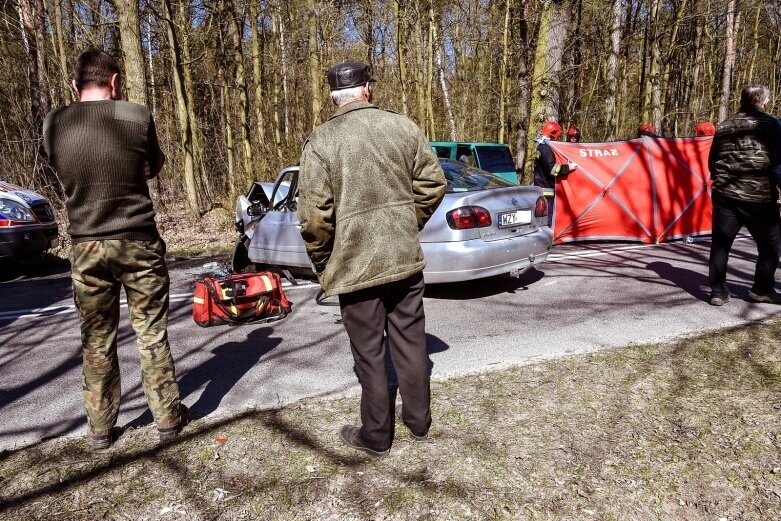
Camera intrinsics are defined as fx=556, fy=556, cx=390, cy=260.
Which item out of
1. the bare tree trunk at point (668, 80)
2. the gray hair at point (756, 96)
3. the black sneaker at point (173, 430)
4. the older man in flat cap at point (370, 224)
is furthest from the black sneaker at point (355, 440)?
the bare tree trunk at point (668, 80)

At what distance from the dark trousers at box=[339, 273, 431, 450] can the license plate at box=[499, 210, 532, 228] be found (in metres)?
3.29

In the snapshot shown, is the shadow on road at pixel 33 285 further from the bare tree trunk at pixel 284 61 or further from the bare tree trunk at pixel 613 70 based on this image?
the bare tree trunk at pixel 613 70

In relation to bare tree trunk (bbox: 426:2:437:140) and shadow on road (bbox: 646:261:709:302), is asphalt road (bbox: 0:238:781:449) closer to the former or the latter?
shadow on road (bbox: 646:261:709:302)

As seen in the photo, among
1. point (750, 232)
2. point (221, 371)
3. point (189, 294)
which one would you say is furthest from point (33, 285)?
point (750, 232)

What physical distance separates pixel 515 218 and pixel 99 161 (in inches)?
171

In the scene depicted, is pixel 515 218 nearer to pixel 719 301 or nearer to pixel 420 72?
pixel 719 301

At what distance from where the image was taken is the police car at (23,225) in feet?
27.3

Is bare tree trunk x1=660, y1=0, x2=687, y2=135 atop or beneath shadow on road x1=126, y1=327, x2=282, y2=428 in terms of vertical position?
atop

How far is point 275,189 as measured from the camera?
7.40 m

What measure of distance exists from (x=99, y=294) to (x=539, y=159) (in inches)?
288

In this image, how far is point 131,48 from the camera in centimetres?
1205

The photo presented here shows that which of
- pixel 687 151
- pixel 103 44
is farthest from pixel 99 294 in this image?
pixel 103 44

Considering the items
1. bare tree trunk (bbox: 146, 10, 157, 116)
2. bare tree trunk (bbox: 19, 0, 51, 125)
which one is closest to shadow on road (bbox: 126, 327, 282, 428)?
bare tree trunk (bbox: 19, 0, 51, 125)

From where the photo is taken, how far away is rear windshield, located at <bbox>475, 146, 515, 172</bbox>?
1332 centimetres
